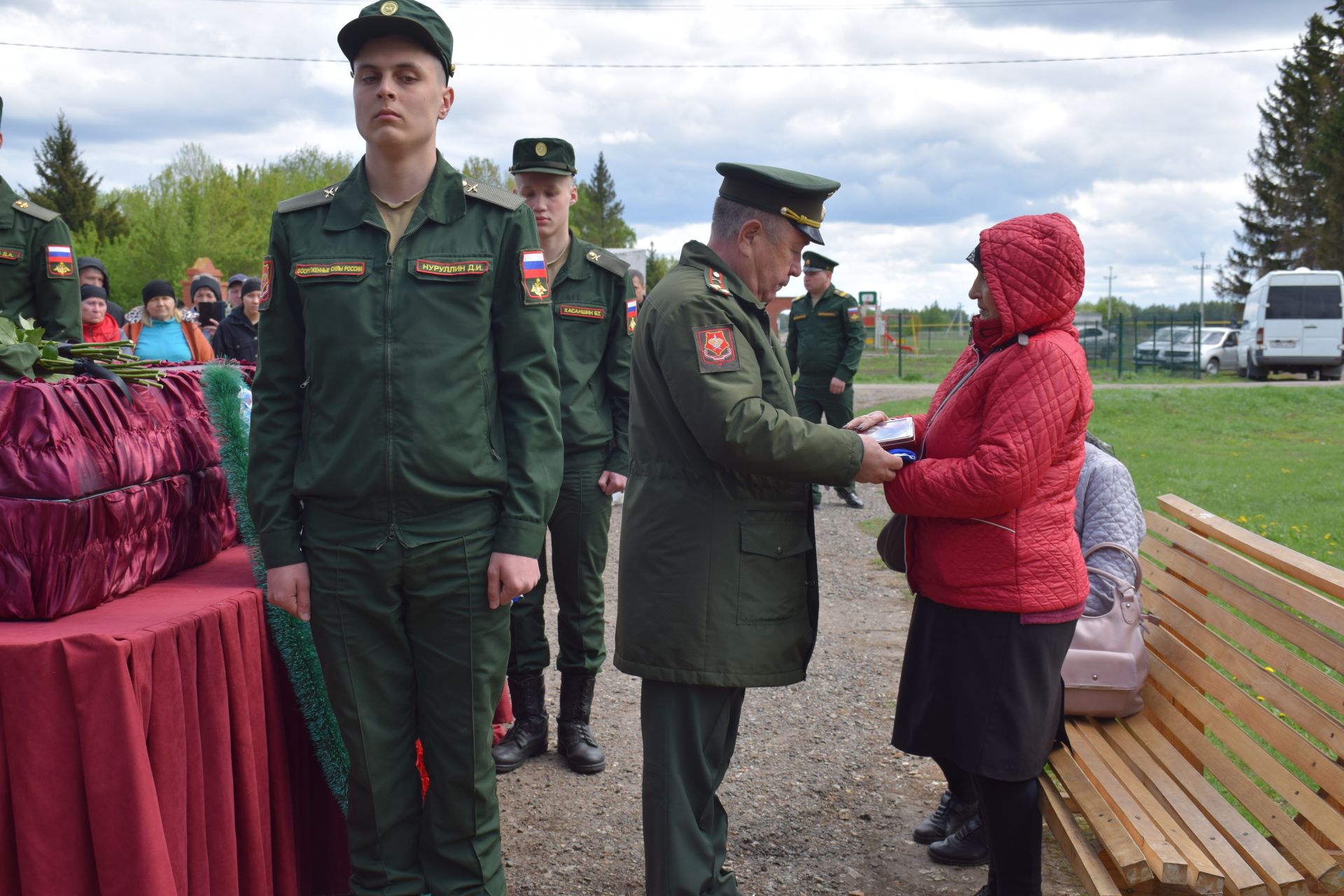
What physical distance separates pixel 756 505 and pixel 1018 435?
2.24 feet

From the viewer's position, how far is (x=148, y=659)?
7.65 feet

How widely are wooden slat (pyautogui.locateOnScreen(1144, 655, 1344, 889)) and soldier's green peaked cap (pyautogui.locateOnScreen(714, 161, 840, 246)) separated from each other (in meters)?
1.78

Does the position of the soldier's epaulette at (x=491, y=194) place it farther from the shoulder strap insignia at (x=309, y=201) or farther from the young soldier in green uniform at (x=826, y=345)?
the young soldier in green uniform at (x=826, y=345)

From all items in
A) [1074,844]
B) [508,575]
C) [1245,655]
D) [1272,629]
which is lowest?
[1074,844]

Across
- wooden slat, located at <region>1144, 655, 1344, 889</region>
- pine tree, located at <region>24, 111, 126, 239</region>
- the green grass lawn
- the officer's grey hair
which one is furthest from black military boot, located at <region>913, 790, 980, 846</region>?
pine tree, located at <region>24, 111, 126, 239</region>

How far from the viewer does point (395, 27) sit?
248cm

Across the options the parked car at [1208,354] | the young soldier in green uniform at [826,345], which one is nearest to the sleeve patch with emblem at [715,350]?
the young soldier in green uniform at [826,345]

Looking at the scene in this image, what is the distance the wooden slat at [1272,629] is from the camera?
263 centimetres

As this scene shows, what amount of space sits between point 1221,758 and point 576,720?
233cm

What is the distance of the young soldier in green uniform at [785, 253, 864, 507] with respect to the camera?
392 inches

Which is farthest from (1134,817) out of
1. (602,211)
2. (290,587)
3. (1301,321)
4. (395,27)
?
(602,211)

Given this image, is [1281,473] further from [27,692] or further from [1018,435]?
[27,692]

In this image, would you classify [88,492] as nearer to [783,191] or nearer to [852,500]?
[783,191]

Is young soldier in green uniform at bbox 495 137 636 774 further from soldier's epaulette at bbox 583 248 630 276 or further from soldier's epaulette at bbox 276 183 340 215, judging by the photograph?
soldier's epaulette at bbox 276 183 340 215
